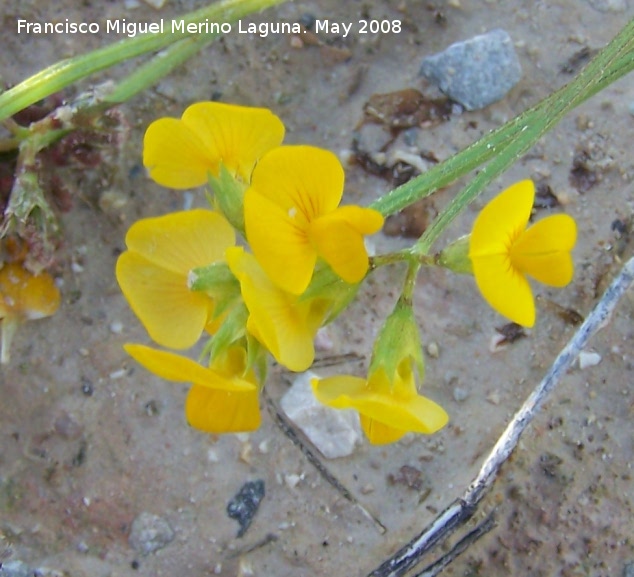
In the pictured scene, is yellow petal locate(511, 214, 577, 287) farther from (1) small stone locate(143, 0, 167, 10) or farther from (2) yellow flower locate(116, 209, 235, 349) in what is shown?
(1) small stone locate(143, 0, 167, 10)

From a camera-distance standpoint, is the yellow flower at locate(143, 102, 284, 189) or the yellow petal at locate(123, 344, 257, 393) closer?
the yellow petal at locate(123, 344, 257, 393)

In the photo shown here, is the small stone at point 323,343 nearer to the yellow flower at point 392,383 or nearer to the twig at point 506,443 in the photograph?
the twig at point 506,443

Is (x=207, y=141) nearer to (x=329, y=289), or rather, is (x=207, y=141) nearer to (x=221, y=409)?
(x=329, y=289)

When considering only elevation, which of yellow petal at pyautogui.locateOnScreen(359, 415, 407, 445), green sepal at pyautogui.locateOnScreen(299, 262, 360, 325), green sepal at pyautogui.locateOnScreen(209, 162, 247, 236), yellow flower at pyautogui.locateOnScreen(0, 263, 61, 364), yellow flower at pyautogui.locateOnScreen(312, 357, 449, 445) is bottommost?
yellow flower at pyautogui.locateOnScreen(0, 263, 61, 364)

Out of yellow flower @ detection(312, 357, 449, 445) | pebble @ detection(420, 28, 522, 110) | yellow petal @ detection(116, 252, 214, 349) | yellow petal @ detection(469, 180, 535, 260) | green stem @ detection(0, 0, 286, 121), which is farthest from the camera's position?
pebble @ detection(420, 28, 522, 110)

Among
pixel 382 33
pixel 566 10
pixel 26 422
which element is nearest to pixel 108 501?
pixel 26 422

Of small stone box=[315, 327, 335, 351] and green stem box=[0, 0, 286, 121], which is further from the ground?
green stem box=[0, 0, 286, 121]

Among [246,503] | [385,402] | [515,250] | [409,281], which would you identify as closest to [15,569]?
[246,503]

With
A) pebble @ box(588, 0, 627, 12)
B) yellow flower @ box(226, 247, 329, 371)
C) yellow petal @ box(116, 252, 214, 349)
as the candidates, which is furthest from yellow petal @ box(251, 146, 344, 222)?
pebble @ box(588, 0, 627, 12)
